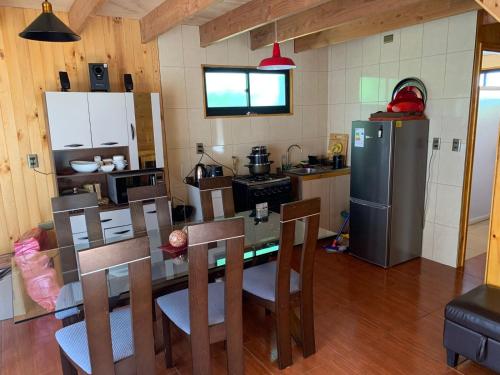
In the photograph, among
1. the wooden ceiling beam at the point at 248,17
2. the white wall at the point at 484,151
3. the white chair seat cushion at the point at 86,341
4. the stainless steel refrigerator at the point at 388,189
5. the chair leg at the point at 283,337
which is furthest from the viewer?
the white wall at the point at 484,151

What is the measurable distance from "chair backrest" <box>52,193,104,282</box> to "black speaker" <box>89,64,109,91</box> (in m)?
1.14

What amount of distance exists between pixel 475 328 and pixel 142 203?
233 cm

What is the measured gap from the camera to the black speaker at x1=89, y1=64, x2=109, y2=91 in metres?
3.27

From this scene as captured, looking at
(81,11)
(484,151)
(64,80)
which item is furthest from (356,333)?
(484,151)

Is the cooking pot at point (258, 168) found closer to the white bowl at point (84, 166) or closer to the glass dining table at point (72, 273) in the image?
the glass dining table at point (72, 273)

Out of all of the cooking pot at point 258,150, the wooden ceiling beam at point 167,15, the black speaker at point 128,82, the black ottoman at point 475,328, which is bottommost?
the black ottoman at point 475,328

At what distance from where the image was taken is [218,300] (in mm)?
2156

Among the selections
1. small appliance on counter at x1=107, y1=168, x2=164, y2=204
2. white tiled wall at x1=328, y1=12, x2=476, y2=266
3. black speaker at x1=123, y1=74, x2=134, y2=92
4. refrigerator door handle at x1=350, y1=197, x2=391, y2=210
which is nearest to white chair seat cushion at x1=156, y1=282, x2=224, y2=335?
small appliance on counter at x1=107, y1=168, x2=164, y2=204

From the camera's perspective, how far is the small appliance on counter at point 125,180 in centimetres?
333

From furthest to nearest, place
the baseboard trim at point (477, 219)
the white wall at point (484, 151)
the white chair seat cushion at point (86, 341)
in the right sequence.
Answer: the baseboard trim at point (477, 219) → the white wall at point (484, 151) → the white chair seat cushion at point (86, 341)

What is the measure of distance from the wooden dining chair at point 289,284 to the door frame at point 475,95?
2092 millimetres

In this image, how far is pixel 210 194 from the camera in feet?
10.2

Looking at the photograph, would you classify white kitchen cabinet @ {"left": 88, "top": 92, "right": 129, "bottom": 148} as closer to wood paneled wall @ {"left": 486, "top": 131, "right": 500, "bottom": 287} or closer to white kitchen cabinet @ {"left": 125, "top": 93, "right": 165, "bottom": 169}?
white kitchen cabinet @ {"left": 125, "top": 93, "right": 165, "bottom": 169}

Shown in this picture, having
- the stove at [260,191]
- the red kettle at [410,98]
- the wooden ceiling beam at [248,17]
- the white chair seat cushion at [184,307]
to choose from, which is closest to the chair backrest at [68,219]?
the white chair seat cushion at [184,307]
